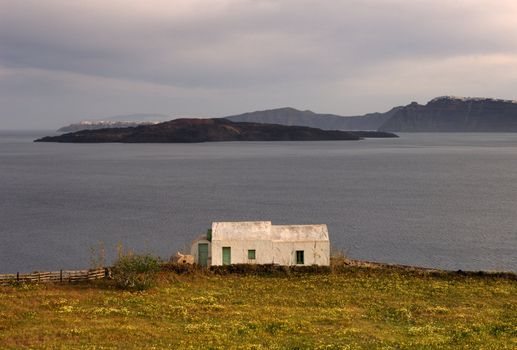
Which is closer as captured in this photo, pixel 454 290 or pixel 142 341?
pixel 142 341

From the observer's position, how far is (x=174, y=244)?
223 ft

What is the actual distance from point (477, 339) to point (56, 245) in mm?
54347

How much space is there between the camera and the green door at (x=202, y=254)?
45688mm

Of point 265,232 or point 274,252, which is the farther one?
point 265,232

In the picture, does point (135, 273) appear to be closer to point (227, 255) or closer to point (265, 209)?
point (227, 255)

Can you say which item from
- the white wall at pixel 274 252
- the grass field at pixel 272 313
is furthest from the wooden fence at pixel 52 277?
the white wall at pixel 274 252

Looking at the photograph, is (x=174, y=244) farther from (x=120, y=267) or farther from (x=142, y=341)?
(x=142, y=341)

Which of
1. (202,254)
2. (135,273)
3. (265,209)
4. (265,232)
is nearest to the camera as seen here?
(135,273)

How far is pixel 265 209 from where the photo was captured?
9412cm

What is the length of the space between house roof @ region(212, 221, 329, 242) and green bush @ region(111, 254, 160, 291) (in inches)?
258

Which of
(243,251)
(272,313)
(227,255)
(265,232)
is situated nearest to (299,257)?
(265,232)

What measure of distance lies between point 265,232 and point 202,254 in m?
5.69

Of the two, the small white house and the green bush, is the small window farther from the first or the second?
the green bush

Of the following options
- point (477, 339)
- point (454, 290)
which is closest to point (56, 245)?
point (454, 290)
